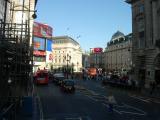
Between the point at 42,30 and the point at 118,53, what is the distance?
4424 cm

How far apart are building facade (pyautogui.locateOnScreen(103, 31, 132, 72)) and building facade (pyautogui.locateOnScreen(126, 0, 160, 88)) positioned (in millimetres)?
87511

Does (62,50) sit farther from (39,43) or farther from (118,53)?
(39,43)

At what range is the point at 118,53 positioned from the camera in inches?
6718

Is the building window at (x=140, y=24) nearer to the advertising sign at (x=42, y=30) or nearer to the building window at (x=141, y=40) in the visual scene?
the building window at (x=141, y=40)

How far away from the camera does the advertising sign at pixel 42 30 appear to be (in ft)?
447

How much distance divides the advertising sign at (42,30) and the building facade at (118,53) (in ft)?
114

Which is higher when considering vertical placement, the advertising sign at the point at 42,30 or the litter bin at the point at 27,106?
the advertising sign at the point at 42,30

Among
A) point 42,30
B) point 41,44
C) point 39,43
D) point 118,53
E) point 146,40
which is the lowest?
point 146,40

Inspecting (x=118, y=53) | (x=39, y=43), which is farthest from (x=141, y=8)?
(x=118, y=53)

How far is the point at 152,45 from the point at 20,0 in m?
34.7

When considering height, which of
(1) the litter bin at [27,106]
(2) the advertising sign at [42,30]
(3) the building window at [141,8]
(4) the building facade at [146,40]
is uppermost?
(2) the advertising sign at [42,30]

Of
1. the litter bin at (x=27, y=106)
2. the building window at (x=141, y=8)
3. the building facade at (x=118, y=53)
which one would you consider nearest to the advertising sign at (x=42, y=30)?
the building facade at (x=118, y=53)

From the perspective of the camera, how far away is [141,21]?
60156mm

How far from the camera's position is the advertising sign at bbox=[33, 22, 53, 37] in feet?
447
